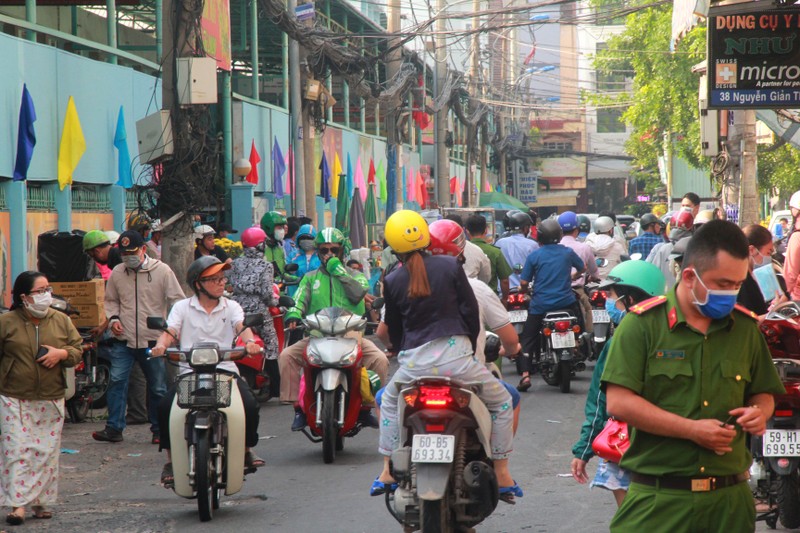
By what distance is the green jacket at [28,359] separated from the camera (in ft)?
26.0

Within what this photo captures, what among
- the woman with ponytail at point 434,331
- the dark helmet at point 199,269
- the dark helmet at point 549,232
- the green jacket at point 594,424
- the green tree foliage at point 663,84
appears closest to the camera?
the green jacket at point 594,424

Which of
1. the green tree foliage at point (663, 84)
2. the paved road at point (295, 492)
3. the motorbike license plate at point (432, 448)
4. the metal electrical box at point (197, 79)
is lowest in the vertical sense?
the paved road at point (295, 492)

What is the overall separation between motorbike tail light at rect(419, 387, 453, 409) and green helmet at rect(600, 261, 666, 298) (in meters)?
1.09

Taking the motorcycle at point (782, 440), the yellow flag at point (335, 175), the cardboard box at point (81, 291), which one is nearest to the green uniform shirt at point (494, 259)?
the cardboard box at point (81, 291)

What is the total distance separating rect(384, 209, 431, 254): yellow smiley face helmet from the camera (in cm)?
659

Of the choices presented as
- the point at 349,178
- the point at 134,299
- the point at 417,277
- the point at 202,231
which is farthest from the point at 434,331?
the point at 349,178

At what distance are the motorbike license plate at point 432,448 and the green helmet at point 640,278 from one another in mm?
1178

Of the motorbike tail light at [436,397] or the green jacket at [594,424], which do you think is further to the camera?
the motorbike tail light at [436,397]

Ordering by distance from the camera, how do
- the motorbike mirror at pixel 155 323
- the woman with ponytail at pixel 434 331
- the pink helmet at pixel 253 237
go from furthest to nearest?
the pink helmet at pixel 253 237 → the motorbike mirror at pixel 155 323 → the woman with ponytail at pixel 434 331

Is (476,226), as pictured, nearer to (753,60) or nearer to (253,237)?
(253,237)

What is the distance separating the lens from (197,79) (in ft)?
40.5

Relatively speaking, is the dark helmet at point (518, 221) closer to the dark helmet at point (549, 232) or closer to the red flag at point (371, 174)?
the dark helmet at point (549, 232)

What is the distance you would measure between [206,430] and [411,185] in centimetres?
3668

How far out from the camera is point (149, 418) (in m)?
11.9
